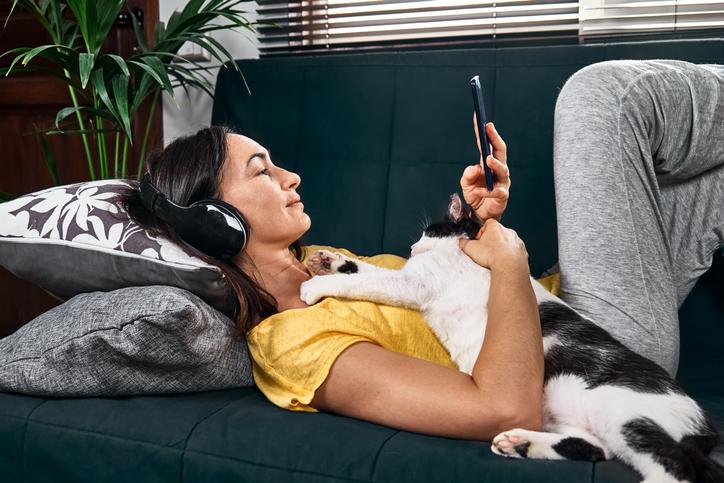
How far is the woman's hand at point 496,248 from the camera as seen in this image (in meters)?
1.44

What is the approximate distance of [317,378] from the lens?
4.37ft

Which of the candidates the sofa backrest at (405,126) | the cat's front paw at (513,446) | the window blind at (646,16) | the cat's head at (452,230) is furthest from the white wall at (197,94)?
the cat's front paw at (513,446)

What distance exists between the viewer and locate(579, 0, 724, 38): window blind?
2.39 meters

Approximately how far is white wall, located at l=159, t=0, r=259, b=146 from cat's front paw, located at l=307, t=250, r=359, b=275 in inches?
53.9

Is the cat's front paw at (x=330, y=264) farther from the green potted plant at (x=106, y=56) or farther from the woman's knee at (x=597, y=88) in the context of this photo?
the green potted plant at (x=106, y=56)

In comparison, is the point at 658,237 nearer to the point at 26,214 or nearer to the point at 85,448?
the point at 85,448

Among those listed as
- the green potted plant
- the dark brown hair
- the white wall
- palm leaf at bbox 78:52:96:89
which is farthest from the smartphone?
the white wall

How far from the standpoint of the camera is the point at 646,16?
96.3 inches

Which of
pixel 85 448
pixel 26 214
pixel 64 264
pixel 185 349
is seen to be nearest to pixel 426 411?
pixel 185 349

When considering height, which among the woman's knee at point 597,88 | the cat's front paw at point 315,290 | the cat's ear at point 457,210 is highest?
the woman's knee at point 597,88

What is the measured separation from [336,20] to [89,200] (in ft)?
4.92

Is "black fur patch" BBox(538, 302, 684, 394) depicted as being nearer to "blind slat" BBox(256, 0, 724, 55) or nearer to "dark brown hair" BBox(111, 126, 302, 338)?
"dark brown hair" BBox(111, 126, 302, 338)

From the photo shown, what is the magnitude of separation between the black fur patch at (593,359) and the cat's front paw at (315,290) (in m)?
0.40

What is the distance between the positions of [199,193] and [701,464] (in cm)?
99
